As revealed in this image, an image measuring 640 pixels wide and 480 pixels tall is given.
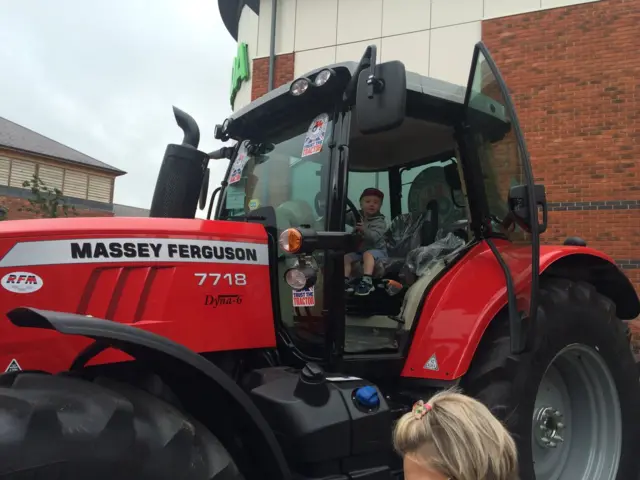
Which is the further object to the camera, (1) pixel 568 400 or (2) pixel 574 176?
(2) pixel 574 176

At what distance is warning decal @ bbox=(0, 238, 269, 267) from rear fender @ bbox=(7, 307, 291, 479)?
1.16 ft

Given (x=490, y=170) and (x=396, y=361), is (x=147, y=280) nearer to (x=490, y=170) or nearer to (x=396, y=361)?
(x=396, y=361)

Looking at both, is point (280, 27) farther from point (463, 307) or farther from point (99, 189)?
point (99, 189)

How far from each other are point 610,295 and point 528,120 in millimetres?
6187

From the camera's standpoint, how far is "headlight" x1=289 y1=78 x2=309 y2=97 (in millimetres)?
2752

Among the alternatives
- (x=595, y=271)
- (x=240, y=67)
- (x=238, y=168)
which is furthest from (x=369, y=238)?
(x=240, y=67)

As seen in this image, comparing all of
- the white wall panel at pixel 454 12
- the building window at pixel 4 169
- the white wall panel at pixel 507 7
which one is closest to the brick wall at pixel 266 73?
the white wall panel at pixel 454 12

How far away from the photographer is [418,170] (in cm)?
390

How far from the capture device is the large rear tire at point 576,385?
A: 2.86 m

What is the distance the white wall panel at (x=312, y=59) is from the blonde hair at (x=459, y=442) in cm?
1040

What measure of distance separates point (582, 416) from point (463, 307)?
124 cm

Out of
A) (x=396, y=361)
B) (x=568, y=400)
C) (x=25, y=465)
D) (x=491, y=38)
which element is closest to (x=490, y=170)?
(x=396, y=361)

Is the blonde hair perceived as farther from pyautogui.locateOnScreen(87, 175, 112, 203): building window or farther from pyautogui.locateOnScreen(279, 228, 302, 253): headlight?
pyautogui.locateOnScreen(87, 175, 112, 203): building window

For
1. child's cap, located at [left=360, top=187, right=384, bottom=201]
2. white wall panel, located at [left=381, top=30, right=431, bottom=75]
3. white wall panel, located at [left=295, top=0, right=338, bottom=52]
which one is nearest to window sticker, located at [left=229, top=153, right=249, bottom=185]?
child's cap, located at [left=360, top=187, right=384, bottom=201]
